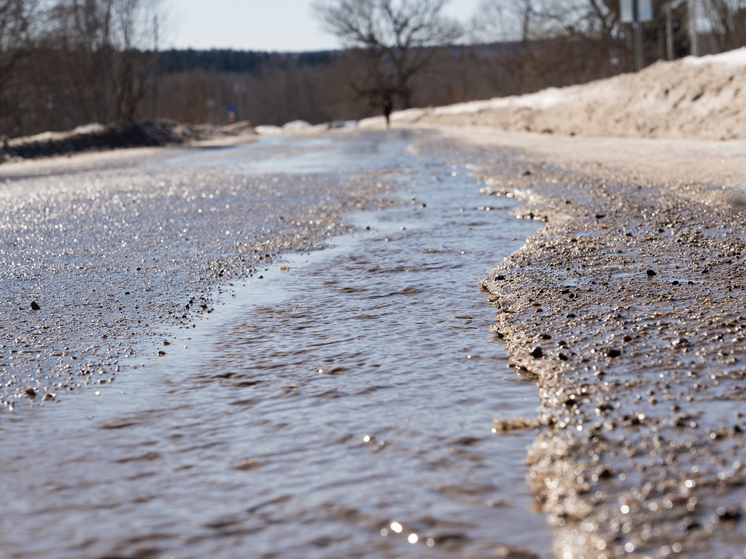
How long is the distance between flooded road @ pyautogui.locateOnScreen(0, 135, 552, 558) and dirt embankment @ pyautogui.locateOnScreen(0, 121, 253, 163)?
53.5 ft

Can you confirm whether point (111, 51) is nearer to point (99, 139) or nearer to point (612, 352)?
point (99, 139)

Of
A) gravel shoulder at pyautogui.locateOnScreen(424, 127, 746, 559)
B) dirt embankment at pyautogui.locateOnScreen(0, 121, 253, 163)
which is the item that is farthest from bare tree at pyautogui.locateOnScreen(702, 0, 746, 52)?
gravel shoulder at pyautogui.locateOnScreen(424, 127, 746, 559)

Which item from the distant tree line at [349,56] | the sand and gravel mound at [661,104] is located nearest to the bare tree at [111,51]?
the distant tree line at [349,56]

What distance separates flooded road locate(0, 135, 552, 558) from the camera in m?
1.35

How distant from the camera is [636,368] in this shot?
2053mm

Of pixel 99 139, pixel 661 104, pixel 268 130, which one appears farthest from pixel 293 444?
pixel 268 130

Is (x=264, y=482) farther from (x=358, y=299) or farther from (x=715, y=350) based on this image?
(x=358, y=299)

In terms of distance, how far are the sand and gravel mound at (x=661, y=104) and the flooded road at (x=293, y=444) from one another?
859 cm

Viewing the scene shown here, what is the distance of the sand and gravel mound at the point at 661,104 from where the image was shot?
421 inches

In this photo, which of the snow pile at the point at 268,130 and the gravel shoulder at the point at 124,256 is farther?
the snow pile at the point at 268,130

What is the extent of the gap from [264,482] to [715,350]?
1287 millimetres

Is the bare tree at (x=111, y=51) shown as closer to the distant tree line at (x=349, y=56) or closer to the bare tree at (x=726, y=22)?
the distant tree line at (x=349, y=56)

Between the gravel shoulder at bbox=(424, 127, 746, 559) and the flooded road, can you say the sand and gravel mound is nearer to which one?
the gravel shoulder at bbox=(424, 127, 746, 559)

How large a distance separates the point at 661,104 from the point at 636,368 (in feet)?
38.7
